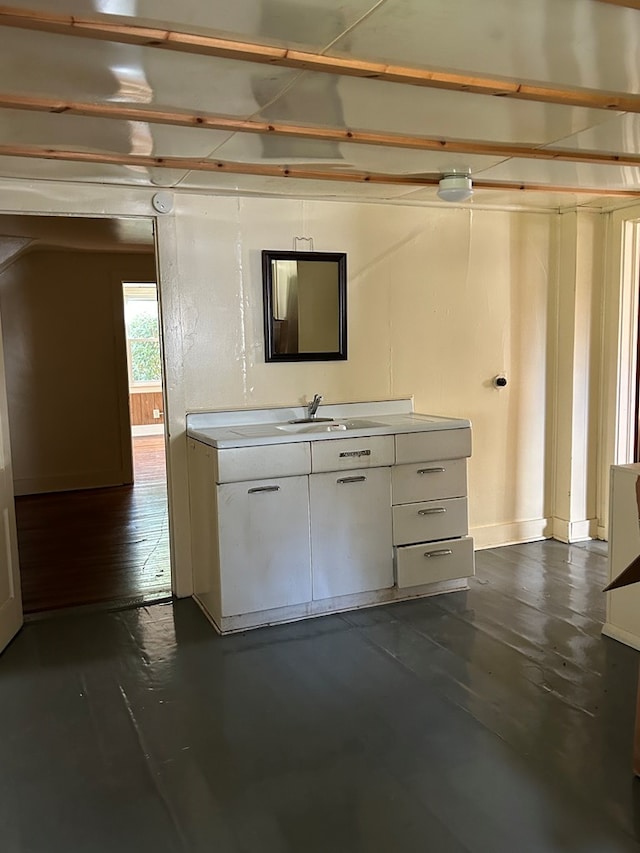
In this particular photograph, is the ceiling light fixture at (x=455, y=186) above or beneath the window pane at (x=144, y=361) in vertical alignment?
above

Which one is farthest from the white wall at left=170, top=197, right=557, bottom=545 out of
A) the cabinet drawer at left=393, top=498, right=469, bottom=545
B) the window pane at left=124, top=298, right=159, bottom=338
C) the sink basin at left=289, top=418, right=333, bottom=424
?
the window pane at left=124, top=298, right=159, bottom=338

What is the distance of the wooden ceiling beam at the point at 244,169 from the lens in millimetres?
2787

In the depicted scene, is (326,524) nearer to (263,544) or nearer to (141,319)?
(263,544)

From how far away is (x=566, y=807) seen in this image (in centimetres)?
197

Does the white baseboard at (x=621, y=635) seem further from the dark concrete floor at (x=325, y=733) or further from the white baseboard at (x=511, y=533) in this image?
the white baseboard at (x=511, y=533)

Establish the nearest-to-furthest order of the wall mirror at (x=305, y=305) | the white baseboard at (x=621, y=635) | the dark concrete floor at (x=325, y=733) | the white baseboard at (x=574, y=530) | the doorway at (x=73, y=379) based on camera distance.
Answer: the dark concrete floor at (x=325, y=733)
the white baseboard at (x=621, y=635)
the wall mirror at (x=305, y=305)
the white baseboard at (x=574, y=530)
the doorway at (x=73, y=379)

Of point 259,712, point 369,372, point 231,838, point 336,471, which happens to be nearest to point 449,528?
point 336,471

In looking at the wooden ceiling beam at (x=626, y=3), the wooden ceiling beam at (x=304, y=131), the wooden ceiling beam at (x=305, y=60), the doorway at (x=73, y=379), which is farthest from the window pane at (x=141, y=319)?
the wooden ceiling beam at (x=626, y=3)

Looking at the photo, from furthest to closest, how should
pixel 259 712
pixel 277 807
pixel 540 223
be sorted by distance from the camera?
1. pixel 540 223
2. pixel 259 712
3. pixel 277 807

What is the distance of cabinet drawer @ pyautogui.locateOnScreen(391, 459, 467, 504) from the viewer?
139 inches

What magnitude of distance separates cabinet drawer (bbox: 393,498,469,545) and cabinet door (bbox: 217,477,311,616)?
0.52m

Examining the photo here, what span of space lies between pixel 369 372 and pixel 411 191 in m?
1.03

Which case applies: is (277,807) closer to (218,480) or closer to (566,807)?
(566,807)

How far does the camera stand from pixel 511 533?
4586 mm
